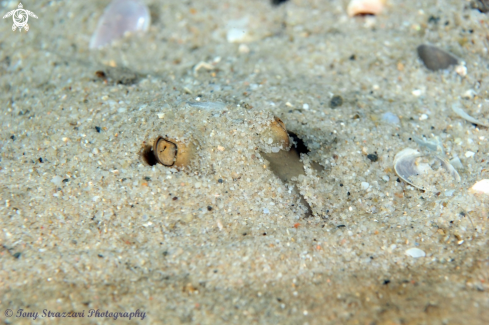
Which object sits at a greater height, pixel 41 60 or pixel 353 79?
pixel 41 60

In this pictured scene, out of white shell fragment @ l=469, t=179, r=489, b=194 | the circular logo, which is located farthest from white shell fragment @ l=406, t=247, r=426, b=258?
the circular logo

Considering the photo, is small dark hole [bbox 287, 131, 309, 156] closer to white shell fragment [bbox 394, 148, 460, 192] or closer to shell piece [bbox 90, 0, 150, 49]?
white shell fragment [bbox 394, 148, 460, 192]

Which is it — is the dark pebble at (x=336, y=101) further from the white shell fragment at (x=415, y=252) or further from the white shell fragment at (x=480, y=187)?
the white shell fragment at (x=415, y=252)

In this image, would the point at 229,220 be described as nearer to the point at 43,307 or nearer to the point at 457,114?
the point at 43,307

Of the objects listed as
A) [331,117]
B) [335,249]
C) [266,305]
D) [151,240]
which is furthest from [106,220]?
[331,117]

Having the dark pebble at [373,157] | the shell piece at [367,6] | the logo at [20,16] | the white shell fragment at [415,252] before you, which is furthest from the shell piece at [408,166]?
the logo at [20,16]
